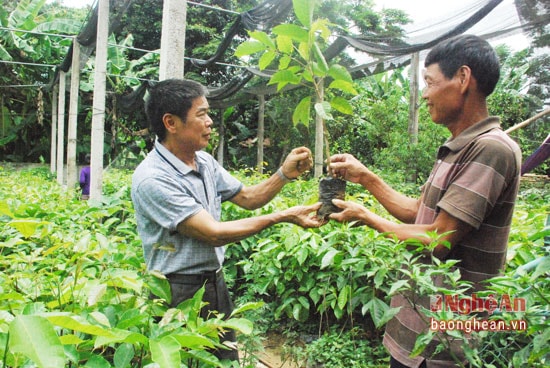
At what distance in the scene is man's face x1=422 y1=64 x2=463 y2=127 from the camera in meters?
1.59

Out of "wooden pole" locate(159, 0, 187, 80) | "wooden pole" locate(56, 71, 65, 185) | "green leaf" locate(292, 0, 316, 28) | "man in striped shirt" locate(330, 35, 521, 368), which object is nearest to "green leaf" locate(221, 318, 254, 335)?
"man in striped shirt" locate(330, 35, 521, 368)

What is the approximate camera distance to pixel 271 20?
6.95m

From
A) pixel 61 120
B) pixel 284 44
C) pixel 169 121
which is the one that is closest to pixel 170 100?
pixel 169 121

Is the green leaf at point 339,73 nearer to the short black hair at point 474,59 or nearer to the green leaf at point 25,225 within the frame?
the short black hair at point 474,59

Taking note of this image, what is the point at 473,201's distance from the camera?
1.43 meters

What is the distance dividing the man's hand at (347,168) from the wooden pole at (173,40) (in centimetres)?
180

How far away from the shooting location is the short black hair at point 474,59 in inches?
60.4

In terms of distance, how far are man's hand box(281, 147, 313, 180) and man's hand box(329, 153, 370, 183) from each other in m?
0.25

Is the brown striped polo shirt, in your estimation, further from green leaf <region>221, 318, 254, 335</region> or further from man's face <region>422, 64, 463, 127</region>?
green leaf <region>221, 318, 254, 335</region>

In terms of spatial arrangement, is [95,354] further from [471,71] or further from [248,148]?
[248,148]

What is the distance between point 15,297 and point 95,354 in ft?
0.98

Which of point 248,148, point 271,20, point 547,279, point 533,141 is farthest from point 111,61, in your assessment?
point 547,279

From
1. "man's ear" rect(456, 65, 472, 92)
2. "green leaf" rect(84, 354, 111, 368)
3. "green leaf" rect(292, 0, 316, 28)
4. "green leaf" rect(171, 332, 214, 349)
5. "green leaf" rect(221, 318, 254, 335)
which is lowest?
"green leaf" rect(84, 354, 111, 368)

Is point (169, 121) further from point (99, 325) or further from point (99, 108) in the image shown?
point (99, 108)
